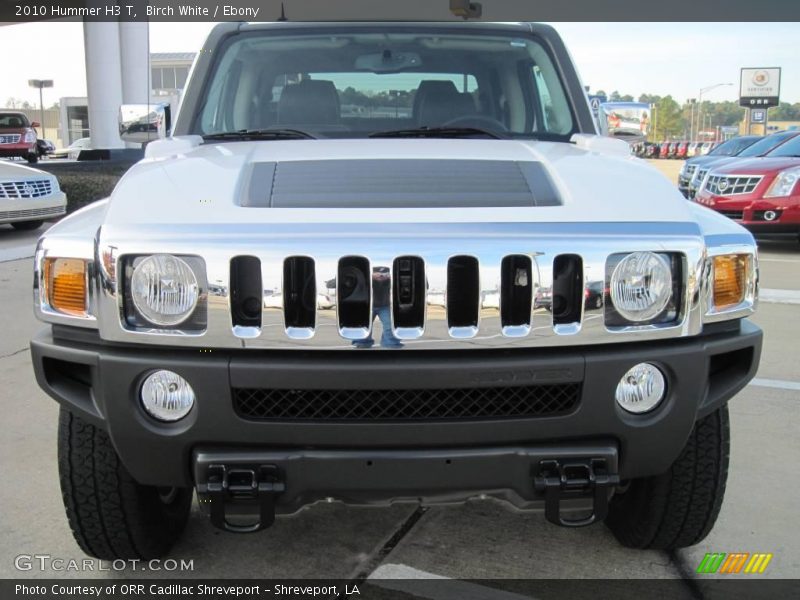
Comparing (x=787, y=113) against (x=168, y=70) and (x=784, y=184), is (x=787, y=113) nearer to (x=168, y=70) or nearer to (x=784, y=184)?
(x=168, y=70)

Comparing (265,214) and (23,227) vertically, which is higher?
(265,214)

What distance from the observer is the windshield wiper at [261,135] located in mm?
2979

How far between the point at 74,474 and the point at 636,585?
5.99ft

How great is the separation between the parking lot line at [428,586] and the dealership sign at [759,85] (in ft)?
185

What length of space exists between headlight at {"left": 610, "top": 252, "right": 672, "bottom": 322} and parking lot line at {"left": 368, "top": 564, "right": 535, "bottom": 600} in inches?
41.0

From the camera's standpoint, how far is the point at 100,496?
243 cm

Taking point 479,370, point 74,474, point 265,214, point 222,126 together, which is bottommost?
point 74,474

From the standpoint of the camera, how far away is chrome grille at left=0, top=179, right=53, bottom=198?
1106cm

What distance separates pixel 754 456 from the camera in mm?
3707

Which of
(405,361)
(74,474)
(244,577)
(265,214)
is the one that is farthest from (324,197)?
(244,577)

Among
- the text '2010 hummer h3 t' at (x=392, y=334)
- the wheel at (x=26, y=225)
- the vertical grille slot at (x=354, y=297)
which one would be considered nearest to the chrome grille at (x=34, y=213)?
the wheel at (x=26, y=225)

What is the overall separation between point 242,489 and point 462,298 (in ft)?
2.43

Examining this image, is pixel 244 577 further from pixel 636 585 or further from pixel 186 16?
pixel 186 16

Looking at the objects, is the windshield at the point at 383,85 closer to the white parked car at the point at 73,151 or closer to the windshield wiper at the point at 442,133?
the windshield wiper at the point at 442,133
